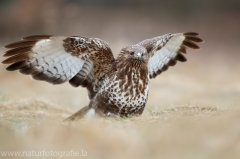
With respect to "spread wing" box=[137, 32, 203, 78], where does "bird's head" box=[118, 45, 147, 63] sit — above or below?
above

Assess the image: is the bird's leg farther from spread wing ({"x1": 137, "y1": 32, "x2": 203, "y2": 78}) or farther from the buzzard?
spread wing ({"x1": 137, "y1": 32, "x2": 203, "y2": 78})

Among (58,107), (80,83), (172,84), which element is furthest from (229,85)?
(80,83)

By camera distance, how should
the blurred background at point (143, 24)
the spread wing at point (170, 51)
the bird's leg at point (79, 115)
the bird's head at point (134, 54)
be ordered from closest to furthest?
the bird's head at point (134, 54)
the bird's leg at point (79, 115)
the spread wing at point (170, 51)
the blurred background at point (143, 24)

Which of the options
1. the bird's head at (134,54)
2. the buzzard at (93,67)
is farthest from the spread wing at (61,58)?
the bird's head at (134,54)

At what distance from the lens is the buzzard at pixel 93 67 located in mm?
7895

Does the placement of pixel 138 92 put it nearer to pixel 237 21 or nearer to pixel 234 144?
pixel 234 144

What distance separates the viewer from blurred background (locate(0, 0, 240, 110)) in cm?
1856

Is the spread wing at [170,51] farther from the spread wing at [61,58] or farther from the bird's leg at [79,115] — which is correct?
the bird's leg at [79,115]

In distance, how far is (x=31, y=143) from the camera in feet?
17.9

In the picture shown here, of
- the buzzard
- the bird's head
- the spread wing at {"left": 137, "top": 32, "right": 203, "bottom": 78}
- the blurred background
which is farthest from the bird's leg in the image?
the blurred background

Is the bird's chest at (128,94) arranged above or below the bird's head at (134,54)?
below

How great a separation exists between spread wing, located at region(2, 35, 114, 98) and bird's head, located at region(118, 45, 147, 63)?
0.87ft

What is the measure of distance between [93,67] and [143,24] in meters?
13.3

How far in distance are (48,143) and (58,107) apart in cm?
545
